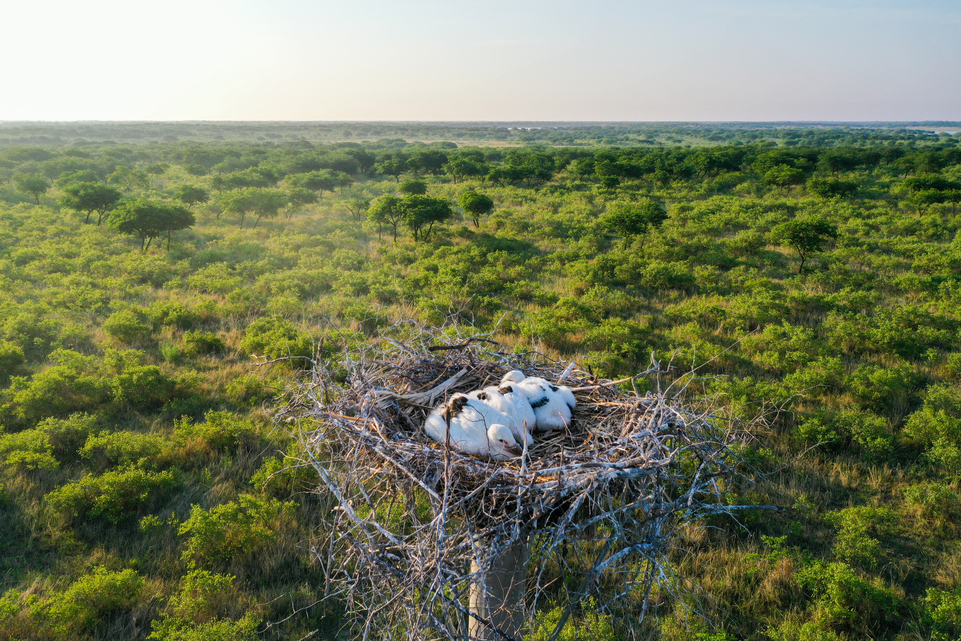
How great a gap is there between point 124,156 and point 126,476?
58736 mm

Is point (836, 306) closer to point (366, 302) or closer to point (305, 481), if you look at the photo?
point (366, 302)

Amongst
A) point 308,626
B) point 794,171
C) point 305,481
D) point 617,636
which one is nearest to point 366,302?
point 305,481

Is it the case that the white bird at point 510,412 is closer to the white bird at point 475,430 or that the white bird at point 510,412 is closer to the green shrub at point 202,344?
the white bird at point 475,430

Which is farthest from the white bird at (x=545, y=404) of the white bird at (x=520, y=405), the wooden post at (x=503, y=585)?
the wooden post at (x=503, y=585)

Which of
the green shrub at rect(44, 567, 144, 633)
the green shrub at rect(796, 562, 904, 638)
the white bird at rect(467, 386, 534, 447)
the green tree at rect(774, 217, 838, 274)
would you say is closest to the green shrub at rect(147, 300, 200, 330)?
the green shrub at rect(44, 567, 144, 633)

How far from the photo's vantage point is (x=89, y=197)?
21.2m

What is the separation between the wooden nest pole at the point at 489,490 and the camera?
272 centimetres

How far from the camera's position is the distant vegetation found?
4551mm

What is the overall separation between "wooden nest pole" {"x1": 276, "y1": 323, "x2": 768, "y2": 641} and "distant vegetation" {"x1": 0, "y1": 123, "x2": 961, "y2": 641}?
1118mm

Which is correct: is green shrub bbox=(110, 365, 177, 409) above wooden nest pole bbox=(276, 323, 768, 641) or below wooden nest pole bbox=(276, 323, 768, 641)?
below

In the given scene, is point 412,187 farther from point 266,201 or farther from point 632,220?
point 632,220

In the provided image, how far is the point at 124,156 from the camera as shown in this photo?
165ft

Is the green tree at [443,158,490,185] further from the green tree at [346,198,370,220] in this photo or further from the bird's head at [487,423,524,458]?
the bird's head at [487,423,524,458]

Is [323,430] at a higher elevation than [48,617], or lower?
higher
